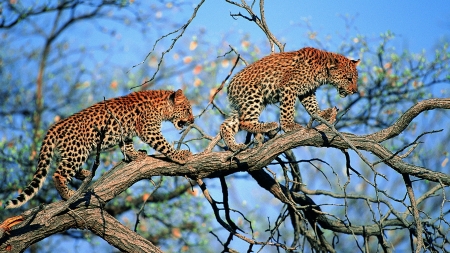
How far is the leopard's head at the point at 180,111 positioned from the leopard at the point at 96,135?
12 centimetres

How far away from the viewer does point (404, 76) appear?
12.3m

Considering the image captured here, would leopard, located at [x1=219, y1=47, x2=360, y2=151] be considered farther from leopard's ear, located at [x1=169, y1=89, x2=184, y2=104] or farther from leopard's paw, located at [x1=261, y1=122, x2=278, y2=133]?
leopard's ear, located at [x1=169, y1=89, x2=184, y2=104]

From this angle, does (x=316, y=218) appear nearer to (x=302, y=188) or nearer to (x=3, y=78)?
(x=302, y=188)

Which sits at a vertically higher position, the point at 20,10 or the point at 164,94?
the point at 20,10

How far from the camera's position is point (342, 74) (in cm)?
801

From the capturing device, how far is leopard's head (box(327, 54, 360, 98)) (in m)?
7.95

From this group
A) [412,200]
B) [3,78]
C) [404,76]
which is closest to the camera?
[412,200]

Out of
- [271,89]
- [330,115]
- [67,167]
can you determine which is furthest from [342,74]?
[67,167]

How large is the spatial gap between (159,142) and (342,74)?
2602 millimetres

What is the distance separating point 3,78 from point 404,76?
8720mm

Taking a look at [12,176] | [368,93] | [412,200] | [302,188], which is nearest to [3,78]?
[12,176]

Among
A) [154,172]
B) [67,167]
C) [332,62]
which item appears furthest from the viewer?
[332,62]

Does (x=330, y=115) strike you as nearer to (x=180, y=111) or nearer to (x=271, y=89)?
(x=271, y=89)

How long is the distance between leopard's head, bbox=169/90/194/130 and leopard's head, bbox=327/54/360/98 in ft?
5.95
